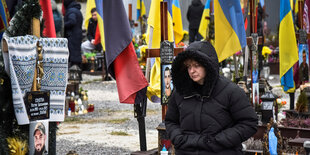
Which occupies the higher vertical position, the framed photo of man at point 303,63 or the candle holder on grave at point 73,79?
the framed photo of man at point 303,63

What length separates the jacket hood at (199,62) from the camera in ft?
15.5

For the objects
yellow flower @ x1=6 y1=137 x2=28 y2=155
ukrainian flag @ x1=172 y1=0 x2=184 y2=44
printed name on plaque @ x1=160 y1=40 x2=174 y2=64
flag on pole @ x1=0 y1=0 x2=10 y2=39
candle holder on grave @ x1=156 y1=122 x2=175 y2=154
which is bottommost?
candle holder on grave @ x1=156 y1=122 x2=175 y2=154

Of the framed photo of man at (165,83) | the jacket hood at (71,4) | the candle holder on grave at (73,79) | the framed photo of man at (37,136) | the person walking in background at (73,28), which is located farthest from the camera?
the jacket hood at (71,4)

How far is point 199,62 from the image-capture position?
4.76m

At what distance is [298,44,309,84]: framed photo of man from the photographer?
11.3 meters

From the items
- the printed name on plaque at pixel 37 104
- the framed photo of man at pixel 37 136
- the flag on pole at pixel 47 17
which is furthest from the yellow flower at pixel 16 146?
the flag on pole at pixel 47 17

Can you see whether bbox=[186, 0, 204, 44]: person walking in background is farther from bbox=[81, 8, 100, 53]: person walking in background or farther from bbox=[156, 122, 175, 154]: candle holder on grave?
bbox=[156, 122, 175, 154]: candle holder on grave

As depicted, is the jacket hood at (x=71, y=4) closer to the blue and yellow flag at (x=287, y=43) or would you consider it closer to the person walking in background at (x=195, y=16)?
the blue and yellow flag at (x=287, y=43)

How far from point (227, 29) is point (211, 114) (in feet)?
15.6

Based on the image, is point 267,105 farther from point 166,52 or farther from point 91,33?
point 91,33

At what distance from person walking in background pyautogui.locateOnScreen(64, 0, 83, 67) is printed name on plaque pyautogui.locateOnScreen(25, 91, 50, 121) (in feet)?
30.5

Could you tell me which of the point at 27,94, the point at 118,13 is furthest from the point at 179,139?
the point at 118,13

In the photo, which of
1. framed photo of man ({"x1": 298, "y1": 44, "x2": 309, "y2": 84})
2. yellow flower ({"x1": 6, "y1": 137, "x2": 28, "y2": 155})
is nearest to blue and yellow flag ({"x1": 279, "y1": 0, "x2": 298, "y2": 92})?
framed photo of man ({"x1": 298, "y1": 44, "x2": 309, "y2": 84})

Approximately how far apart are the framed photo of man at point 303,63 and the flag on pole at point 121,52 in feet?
14.0
